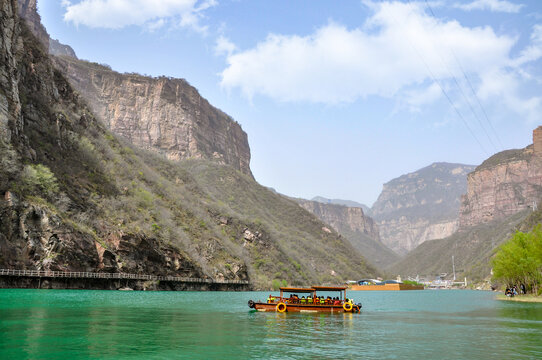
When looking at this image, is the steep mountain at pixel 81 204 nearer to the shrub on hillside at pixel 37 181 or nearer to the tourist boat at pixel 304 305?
the shrub on hillside at pixel 37 181

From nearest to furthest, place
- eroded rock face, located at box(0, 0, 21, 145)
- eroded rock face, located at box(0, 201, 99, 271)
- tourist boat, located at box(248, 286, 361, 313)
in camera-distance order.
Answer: tourist boat, located at box(248, 286, 361, 313)
eroded rock face, located at box(0, 201, 99, 271)
eroded rock face, located at box(0, 0, 21, 145)

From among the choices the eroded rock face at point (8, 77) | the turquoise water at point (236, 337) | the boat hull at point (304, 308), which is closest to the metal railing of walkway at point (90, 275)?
the eroded rock face at point (8, 77)

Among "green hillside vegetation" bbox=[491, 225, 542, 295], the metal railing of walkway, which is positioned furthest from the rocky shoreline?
"green hillside vegetation" bbox=[491, 225, 542, 295]

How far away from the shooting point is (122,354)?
25000mm

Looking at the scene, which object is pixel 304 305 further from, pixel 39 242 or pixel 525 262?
pixel 39 242

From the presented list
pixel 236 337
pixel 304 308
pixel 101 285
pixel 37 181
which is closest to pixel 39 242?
pixel 37 181

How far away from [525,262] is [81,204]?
82085 millimetres

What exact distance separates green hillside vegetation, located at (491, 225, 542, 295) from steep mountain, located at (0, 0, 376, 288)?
68252 millimetres

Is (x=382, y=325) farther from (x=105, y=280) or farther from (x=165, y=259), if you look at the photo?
(x=165, y=259)

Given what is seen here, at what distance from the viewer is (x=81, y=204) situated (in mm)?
96875

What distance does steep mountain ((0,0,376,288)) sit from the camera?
80.6 meters

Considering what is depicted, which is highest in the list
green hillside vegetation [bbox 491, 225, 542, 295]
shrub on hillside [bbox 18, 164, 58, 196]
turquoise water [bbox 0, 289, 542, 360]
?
shrub on hillside [bbox 18, 164, 58, 196]

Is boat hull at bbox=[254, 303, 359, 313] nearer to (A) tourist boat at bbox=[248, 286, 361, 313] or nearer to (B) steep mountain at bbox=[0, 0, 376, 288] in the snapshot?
(A) tourist boat at bbox=[248, 286, 361, 313]

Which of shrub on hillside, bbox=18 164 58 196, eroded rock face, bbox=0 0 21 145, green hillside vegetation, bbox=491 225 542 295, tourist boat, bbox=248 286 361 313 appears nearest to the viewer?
tourist boat, bbox=248 286 361 313
